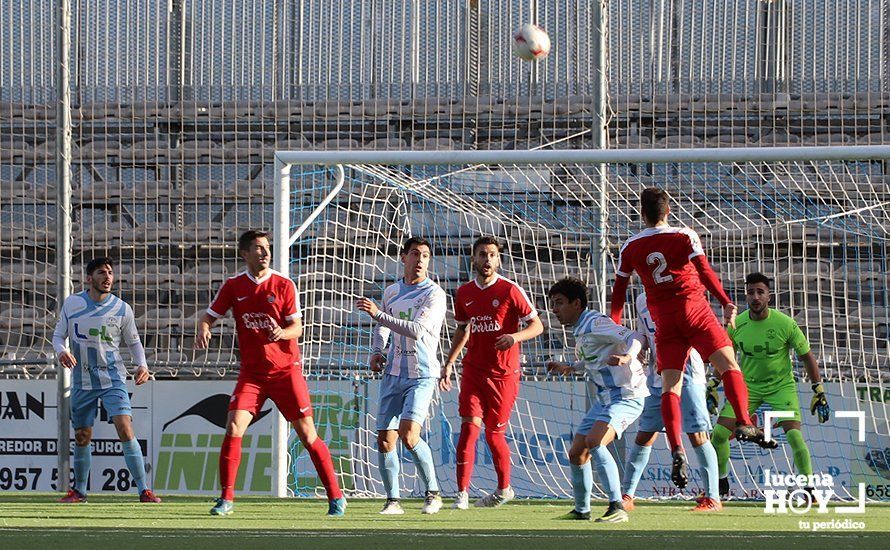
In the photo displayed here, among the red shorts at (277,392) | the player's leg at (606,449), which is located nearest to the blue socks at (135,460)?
the red shorts at (277,392)

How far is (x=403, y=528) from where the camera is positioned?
6.81 meters

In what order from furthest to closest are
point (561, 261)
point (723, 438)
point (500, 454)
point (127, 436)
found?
point (561, 261) → point (127, 436) → point (723, 438) → point (500, 454)

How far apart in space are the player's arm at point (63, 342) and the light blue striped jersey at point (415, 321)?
234 cm

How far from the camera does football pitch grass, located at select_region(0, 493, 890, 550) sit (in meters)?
5.98

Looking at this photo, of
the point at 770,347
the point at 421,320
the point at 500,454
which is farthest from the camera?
the point at 770,347

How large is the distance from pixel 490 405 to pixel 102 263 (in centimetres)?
301

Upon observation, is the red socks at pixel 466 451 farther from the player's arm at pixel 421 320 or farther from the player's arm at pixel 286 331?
the player's arm at pixel 286 331

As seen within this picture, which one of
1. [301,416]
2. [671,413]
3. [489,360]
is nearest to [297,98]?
[489,360]

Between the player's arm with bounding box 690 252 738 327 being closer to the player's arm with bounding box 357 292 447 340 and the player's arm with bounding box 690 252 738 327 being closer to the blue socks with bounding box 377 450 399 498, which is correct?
→ the player's arm with bounding box 357 292 447 340

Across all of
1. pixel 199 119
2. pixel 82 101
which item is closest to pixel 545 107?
pixel 199 119

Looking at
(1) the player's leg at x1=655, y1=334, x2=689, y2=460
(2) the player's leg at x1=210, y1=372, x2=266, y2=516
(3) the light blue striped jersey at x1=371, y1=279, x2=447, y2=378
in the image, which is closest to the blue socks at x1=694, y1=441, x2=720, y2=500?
(1) the player's leg at x1=655, y1=334, x2=689, y2=460

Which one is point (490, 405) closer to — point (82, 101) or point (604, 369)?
point (604, 369)

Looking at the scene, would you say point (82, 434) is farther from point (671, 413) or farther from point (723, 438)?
point (723, 438)

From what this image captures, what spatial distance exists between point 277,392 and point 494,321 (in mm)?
1588
